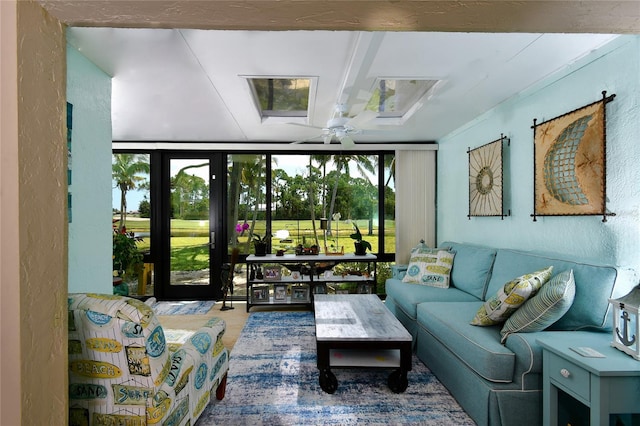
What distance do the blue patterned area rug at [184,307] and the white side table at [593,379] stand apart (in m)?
3.75

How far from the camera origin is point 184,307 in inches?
182

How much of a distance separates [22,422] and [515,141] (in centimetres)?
362

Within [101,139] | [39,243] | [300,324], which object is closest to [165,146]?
[101,139]

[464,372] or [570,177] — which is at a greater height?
[570,177]

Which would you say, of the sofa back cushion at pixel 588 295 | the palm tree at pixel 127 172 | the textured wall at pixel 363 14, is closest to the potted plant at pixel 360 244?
the sofa back cushion at pixel 588 295

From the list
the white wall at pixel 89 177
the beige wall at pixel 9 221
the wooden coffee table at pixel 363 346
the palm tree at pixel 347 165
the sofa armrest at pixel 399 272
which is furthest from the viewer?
the palm tree at pixel 347 165

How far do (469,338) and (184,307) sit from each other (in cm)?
373

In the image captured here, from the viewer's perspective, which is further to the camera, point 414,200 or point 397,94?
point 414,200

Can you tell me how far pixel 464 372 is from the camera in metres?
2.19

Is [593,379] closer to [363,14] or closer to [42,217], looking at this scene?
[363,14]

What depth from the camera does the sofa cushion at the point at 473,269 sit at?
3.20 meters

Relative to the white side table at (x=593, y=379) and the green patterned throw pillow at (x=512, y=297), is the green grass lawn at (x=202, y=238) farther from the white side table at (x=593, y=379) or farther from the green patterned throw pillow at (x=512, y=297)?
the white side table at (x=593, y=379)

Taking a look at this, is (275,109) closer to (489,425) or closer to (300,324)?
(300,324)

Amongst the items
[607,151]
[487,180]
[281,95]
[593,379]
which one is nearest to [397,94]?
[281,95]
